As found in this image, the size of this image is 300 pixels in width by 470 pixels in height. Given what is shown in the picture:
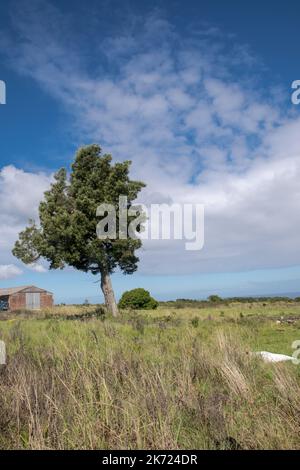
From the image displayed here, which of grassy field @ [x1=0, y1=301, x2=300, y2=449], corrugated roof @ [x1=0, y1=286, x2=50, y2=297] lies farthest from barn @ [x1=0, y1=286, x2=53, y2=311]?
grassy field @ [x1=0, y1=301, x2=300, y2=449]

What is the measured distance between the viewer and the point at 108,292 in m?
28.1

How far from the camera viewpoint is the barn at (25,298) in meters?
61.4

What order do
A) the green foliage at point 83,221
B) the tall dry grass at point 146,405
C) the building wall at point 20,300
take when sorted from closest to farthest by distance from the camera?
the tall dry grass at point 146,405 < the green foliage at point 83,221 < the building wall at point 20,300

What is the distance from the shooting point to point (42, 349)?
954 cm

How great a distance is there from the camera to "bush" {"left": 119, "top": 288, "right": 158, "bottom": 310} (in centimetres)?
4212

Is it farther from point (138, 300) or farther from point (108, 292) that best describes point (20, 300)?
point (108, 292)

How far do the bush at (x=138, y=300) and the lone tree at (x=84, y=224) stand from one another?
14.1 metres

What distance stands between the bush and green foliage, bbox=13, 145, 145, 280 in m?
14.1

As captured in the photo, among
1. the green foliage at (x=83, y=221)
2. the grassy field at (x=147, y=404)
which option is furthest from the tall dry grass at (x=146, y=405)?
the green foliage at (x=83, y=221)

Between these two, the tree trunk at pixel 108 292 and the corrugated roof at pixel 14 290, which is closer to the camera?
the tree trunk at pixel 108 292

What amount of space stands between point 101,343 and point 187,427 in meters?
5.57

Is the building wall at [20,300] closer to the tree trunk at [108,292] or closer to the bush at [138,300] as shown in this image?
the bush at [138,300]

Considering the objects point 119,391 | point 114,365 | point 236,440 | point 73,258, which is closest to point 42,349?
point 114,365

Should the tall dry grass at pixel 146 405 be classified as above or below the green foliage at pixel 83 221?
below
